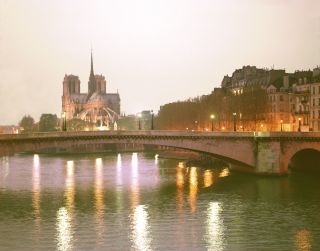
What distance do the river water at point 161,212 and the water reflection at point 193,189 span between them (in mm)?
85

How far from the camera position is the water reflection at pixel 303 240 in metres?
36.1

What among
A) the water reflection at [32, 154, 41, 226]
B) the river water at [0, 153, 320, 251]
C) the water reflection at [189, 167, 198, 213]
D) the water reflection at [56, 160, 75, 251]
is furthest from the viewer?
the water reflection at [189, 167, 198, 213]

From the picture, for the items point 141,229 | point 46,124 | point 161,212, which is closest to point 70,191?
point 161,212

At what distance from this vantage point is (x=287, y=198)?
53219mm

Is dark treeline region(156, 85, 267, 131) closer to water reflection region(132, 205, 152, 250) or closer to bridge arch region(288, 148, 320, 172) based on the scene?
bridge arch region(288, 148, 320, 172)

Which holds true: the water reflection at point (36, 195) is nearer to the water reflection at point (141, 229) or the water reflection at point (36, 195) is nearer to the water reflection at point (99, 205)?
the water reflection at point (99, 205)

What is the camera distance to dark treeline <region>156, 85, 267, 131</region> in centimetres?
10469

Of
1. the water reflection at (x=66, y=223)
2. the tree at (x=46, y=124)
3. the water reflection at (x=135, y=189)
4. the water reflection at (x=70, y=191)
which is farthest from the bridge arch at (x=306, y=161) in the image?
the tree at (x=46, y=124)

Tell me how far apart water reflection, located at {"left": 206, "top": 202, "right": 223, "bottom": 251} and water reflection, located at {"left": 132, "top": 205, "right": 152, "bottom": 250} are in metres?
3.88

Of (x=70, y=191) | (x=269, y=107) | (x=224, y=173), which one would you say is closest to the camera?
(x=70, y=191)

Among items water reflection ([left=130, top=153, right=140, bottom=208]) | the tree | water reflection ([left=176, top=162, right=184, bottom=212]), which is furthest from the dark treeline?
the tree

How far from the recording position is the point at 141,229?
40.5 m

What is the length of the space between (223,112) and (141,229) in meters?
73.9

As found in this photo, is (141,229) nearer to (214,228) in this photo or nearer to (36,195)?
(214,228)
